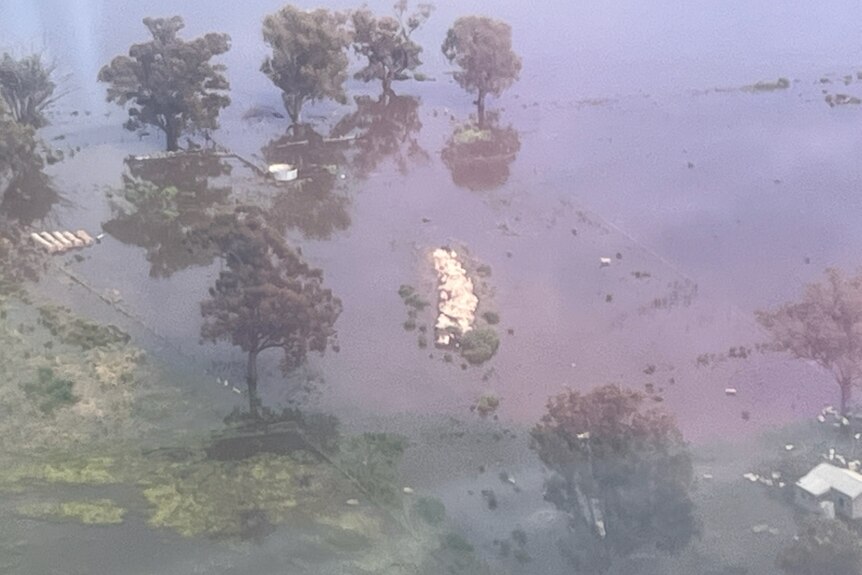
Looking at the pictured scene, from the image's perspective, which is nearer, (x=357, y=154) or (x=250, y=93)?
(x=357, y=154)

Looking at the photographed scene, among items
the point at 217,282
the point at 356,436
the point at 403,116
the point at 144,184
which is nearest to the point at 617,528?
the point at 356,436

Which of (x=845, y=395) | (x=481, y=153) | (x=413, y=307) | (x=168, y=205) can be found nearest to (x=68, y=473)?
(x=413, y=307)

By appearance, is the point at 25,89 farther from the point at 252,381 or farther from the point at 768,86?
the point at 768,86

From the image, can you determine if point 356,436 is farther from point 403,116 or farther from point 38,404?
point 403,116

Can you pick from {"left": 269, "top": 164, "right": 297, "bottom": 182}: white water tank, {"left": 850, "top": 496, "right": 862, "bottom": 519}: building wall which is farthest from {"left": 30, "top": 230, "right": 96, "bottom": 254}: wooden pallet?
{"left": 850, "top": 496, "right": 862, "bottom": 519}: building wall

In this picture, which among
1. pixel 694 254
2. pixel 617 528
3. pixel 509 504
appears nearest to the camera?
pixel 617 528
